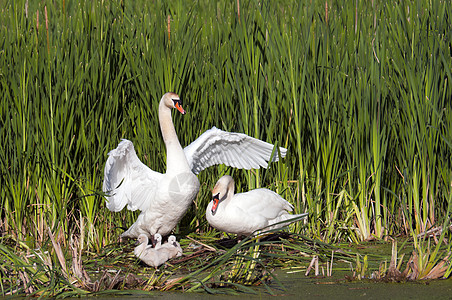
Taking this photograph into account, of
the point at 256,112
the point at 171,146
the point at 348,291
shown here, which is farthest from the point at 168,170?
the point at 348,291

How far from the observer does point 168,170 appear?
6164mm

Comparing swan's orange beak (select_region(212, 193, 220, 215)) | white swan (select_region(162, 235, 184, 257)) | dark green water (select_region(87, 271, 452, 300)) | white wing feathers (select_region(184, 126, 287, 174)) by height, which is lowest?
white swan (select_region(162, 235, 184, 257))

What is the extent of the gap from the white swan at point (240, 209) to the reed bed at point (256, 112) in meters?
0.49

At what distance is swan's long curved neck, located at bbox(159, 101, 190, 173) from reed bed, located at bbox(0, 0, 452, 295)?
0.46 metres

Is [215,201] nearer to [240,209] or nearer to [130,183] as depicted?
[240,209]

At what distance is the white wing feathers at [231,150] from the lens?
20.9 ft

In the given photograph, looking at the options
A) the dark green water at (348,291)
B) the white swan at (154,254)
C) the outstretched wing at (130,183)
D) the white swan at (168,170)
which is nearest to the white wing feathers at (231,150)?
the white swan at (168,170)

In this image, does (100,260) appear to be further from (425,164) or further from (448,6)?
(448,6)

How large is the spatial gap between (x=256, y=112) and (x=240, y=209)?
1095 mm

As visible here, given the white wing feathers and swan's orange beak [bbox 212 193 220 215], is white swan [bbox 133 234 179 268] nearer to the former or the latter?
swan's orange beak [bbox 212 193 220 215]

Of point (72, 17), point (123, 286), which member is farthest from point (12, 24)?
point (123, 286)

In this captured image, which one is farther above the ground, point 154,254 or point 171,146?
point 171,146

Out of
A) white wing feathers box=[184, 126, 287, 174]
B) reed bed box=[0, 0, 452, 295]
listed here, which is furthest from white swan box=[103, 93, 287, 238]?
reed bed box=[0, 0, 452, 295]

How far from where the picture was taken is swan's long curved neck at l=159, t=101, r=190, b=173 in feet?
20.1
